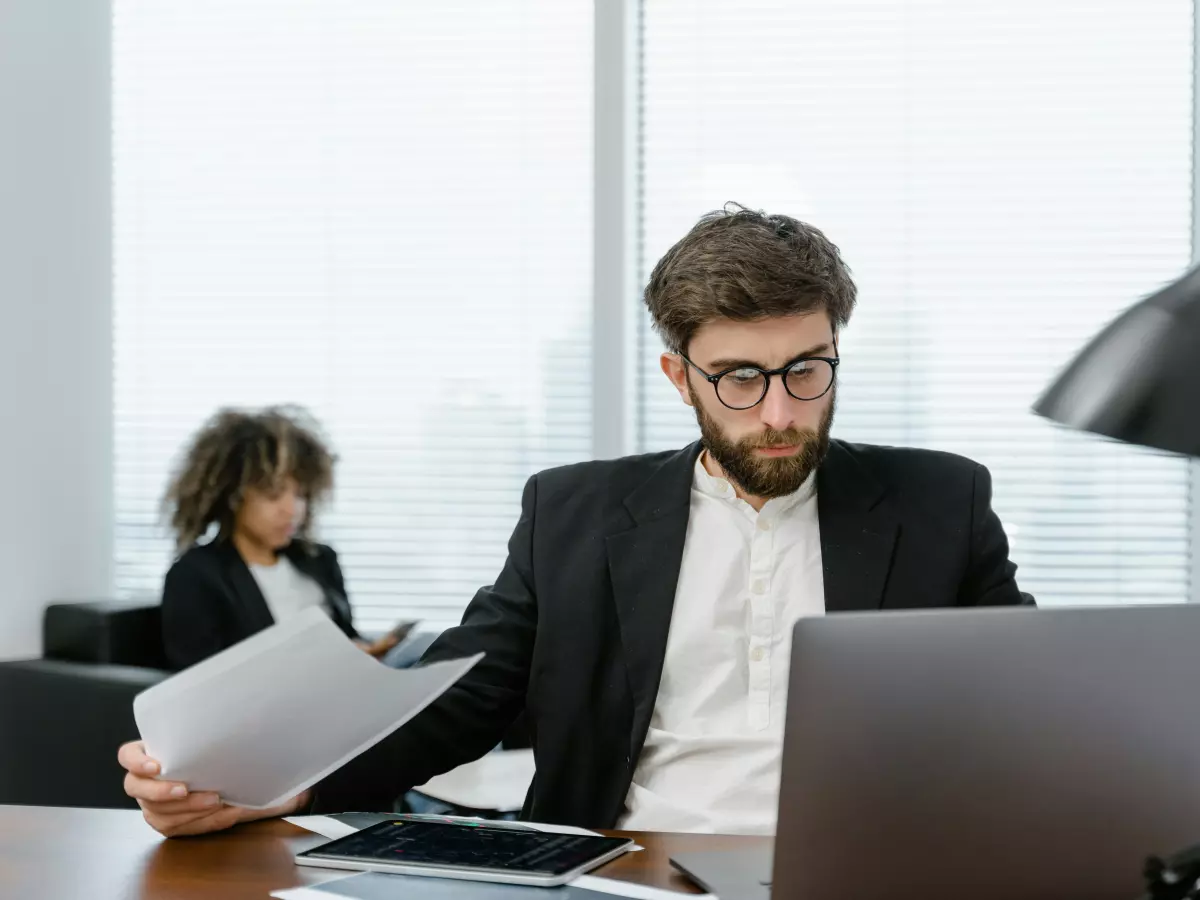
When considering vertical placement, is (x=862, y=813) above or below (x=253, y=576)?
above

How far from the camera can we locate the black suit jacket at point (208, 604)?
3018mm


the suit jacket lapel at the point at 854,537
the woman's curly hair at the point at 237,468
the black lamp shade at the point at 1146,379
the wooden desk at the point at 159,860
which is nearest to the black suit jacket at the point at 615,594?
the suit jacket lapel at the point at 854,537

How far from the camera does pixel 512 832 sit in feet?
4.07

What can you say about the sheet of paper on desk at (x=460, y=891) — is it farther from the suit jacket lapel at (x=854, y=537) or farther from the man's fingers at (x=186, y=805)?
the suit jacket lapel at (x=854, y=537)

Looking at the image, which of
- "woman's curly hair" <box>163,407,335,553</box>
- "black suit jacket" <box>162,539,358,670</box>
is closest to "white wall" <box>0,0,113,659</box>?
"woman's curly hair" <box>163,407,335,553</box>

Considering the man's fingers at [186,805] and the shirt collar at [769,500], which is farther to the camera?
the shirt collar at [769,500]

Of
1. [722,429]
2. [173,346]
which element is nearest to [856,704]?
[722,429]

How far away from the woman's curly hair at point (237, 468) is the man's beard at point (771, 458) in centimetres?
177

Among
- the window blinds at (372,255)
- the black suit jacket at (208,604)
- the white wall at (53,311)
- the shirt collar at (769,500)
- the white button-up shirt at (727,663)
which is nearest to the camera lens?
the white button-up shirt at (727,663)

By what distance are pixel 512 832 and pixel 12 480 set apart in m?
2.39

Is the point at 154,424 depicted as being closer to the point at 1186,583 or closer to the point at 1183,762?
the point at 1186,583

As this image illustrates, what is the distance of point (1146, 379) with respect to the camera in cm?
74

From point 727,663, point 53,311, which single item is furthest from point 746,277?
point 53,311

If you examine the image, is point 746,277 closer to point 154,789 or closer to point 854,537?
point 854,537
